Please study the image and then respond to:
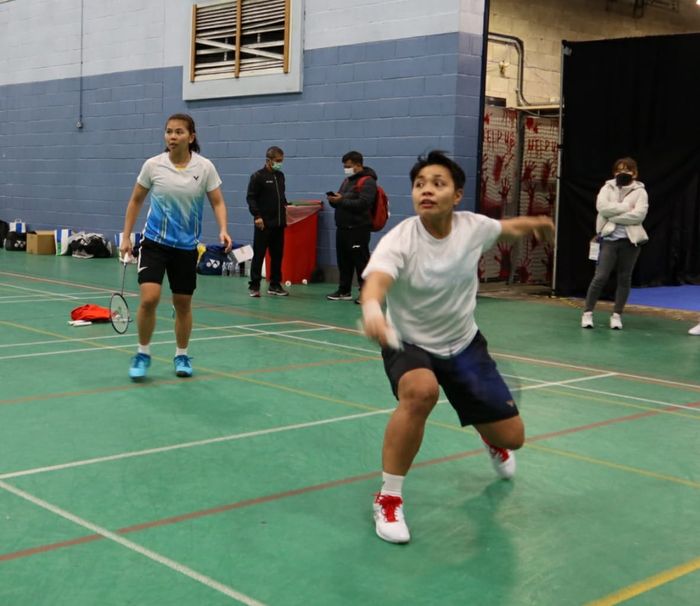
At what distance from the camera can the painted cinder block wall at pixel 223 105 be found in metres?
12.8

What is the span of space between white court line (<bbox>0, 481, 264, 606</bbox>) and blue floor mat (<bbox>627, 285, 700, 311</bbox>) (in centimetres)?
1007

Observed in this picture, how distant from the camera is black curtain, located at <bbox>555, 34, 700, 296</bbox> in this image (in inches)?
501

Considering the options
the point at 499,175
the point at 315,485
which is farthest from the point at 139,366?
the point at 499,175

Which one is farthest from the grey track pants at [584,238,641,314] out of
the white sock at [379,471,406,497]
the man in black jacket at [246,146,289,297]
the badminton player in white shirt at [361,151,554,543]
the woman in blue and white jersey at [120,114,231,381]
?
the white sock at [379,471,406,497]

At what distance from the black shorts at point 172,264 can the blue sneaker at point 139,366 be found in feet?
1.79

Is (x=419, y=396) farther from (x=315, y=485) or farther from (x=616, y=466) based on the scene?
(x=616, y=466)

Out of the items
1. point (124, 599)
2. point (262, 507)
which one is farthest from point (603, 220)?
point (124, 599)

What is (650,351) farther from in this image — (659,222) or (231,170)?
(231,170)

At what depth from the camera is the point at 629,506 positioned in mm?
4379

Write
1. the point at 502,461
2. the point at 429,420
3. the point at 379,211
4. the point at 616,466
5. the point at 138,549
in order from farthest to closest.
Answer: the point at 379,211 → the point at 429,420 → the point at 616,466 → the point at 502,461 → the point at 138,549

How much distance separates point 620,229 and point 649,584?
23.6 feet

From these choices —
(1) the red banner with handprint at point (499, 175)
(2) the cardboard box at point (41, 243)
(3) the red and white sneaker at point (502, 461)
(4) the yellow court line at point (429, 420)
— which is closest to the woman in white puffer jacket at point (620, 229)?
(1) the red banner with handprint at point (499, 175)

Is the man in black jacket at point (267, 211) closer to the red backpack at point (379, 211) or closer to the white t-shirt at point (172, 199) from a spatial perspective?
the red backpack at point (379, 211)

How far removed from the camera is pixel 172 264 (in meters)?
6.81
